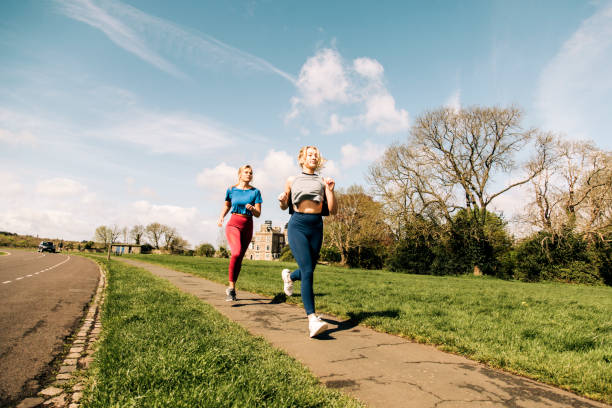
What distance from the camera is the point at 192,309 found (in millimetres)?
4609

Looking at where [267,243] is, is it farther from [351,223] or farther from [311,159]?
[311,159]

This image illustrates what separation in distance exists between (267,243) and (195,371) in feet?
303

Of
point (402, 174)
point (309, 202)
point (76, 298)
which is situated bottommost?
point (76, 298)

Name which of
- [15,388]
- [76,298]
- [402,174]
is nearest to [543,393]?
[15,388]

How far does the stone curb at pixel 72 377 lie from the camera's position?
2082 mm

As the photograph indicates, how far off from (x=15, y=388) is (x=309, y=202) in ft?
9.69

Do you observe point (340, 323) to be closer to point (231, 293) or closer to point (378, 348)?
point (378, 348)

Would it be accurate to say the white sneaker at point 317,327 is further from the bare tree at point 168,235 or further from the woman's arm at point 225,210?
the bare tree at point 168,235

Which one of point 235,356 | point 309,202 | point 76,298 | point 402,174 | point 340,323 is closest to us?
point 235,356

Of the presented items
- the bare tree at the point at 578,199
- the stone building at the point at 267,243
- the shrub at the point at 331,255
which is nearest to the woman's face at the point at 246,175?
the bare tree at the point at 578,199

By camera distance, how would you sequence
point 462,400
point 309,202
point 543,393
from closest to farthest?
point 462,400, point 543,393, point 309,202

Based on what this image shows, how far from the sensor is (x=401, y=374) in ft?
8.61

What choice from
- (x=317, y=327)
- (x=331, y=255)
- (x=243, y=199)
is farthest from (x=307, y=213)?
(x=331, y=255)

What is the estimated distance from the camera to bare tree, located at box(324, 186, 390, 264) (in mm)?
→ 34550
